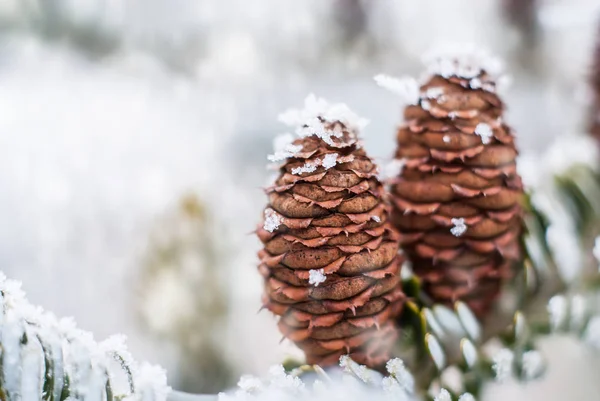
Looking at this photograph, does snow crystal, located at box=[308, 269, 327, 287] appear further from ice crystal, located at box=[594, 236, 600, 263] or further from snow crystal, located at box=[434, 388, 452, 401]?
ice crystal, located at box=[594, 236, 600, 263]

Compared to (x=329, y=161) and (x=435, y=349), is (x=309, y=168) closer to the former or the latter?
(x=329, y=161)

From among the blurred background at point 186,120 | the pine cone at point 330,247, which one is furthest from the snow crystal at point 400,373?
the blurred background at point 186,120

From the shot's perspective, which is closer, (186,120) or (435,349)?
(435,349)

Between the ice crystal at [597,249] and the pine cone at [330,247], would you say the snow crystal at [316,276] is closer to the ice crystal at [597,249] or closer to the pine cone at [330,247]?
the pine cone at [330,247]

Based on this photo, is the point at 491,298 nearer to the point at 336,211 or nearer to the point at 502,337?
the point at 502,337

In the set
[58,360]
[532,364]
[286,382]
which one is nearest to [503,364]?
[532,364]
